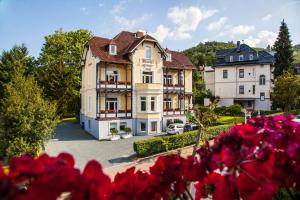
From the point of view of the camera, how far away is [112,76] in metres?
26.7

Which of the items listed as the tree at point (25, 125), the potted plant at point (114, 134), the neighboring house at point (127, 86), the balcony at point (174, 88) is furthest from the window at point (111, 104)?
the tree at point (25, 125)

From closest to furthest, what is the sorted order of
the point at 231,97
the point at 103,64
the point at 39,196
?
1. the point at 39,196
2. the point at 103,64
3. the point at 231,97

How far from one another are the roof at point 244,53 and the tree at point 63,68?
22072 mm

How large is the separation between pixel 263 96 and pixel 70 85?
2916 cm

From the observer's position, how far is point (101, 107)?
85.4ft

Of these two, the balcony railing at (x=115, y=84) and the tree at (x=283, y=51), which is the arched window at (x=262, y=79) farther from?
the balcony railing at (x=115, y=84)

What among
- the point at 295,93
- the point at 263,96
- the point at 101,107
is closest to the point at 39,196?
the point at 101,107

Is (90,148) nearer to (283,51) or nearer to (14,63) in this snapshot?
(14,63)

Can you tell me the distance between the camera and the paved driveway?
1786 cm

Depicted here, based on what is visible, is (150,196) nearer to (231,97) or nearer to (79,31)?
(79,31)

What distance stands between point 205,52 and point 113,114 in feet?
191

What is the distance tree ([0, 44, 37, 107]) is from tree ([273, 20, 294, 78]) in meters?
36.6

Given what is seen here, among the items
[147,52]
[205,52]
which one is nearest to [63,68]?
[147,52]

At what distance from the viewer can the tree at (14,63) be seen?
33344 millimetres
